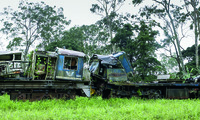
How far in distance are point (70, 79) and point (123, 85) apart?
12.5 feet

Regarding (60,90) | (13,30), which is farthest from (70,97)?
(13,30)

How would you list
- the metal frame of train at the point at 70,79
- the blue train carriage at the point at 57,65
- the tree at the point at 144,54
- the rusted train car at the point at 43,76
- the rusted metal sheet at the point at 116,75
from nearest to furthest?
the rusted train car at the point at 43,76, the metal frame of train at the point at 70,79, the blue train carriage at the point at 57,65, the rusted metal sheet at the point at 116,75, the tree at the point at 144,54

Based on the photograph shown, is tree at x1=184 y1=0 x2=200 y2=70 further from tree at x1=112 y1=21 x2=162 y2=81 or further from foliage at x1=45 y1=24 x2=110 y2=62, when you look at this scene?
foliage at x1=45 y1=24 x2=110 y2=62

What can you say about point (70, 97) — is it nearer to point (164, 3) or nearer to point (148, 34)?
point (148, 34)

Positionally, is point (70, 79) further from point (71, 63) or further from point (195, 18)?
point (195, 18)

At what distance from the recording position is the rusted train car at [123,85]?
1319 centimetres

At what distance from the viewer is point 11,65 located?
10.5 metres

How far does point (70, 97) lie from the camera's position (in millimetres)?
12078

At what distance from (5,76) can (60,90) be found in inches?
131

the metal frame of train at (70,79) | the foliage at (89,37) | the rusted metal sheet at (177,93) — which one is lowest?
the rusted metal sheet at (177,93)

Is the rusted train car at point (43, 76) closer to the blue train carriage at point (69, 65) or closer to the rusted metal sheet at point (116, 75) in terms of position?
the blue train carriage at point (69, 65)

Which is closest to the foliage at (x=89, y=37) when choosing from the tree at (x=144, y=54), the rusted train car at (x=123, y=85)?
the tree at (x=144, y=54)

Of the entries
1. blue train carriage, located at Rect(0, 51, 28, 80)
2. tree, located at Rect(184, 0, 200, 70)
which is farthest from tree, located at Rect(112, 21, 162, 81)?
blue train carriage, located at Rect(0, 51, 28, 80)

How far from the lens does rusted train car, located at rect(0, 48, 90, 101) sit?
34.2 ft
